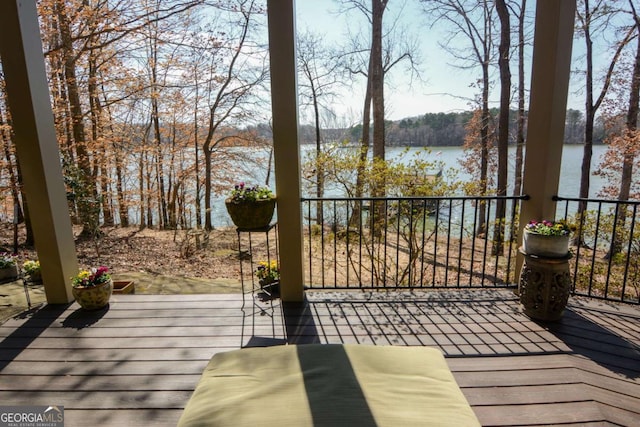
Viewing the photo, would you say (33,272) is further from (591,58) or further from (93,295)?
(591,58)

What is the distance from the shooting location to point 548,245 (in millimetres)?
2469

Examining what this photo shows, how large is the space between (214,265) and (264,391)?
486 centimetres

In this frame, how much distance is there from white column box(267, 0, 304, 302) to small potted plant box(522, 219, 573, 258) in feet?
5.95

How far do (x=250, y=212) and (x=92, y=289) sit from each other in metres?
1.50

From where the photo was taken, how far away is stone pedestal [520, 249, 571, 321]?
2477mm

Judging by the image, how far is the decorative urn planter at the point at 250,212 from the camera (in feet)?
8.74

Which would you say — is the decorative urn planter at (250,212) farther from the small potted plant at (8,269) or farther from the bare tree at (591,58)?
the bare tree at (591,58)

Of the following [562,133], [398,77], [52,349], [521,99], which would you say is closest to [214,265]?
[52,349]

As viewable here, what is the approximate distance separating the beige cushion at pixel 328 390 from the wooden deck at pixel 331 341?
0.48 metres

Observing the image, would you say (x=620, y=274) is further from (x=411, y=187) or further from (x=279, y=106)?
(x=279, y=106)

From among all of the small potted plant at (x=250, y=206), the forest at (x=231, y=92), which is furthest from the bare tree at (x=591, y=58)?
the small potted plant at (x=250, y=206)

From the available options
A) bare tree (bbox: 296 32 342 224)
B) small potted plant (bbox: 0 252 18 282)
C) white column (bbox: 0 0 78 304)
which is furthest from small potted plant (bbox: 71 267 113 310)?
bare tree (bbox: 296 32 342 224)

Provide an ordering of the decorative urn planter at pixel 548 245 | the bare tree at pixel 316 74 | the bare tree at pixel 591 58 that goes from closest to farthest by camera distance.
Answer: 1. the decorative urn planter at pixel 548 245
2. the bare tree at pixel 591 58
3. the bare tree at pixel 316 74
